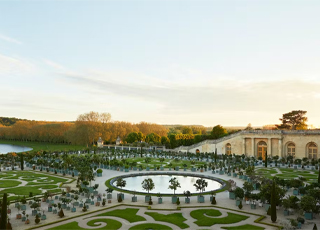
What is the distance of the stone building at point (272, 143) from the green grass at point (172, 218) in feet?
161

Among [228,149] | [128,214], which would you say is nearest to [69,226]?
[128,214]

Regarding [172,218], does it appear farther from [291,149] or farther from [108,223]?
[291,149]

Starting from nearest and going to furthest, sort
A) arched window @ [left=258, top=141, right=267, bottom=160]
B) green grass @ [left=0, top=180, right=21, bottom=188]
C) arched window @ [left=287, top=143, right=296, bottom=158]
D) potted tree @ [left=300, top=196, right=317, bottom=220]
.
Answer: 1. potted tree @ [left=300, top=196, right=317, bottom=220]
2. green grass @ [left=0, top=180, right=21, bottom=188]
3. arched window @ [left=287, top=143, right=296, bottom=158]
4. arched window @ [left=258, top=141, right=267, bottom=160]

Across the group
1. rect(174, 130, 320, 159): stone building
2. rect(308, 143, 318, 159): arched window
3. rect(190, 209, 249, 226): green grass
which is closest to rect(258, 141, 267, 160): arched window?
rect(174, 130, 320, 159): stone building

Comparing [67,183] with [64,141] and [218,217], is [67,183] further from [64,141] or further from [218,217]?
[64,141]

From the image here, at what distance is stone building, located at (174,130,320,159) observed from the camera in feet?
204

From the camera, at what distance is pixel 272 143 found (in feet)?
219

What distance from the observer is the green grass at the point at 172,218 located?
21766mm

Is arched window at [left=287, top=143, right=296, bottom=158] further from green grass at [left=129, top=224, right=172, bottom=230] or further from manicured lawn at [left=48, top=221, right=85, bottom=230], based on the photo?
manicured lawn at [left=48, top=221, right=85, bottom=230]

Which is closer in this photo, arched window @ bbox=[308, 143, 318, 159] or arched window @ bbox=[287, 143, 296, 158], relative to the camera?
arched window @ bbox=[308, 143, 318, 159]

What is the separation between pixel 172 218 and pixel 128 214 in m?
3.99

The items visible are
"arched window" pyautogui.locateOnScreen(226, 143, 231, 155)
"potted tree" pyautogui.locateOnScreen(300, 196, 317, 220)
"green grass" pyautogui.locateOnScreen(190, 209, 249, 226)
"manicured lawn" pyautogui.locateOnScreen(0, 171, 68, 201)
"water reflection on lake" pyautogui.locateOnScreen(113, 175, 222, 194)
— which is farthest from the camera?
"arched window" pyautogui.locateOnScreen(226, 143, 231, 155)

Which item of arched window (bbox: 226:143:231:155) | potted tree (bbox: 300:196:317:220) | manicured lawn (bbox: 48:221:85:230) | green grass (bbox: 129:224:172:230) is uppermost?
arched window (bbox: 226:143:231:155)

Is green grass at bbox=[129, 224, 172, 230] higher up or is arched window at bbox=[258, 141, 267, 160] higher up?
arched window at bbox=[258, 141, 267, 160]
